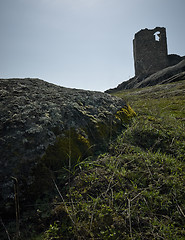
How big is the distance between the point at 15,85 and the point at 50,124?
1139mm

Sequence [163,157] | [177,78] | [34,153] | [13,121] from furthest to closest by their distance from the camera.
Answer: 1. [177,78]
2. [163,157]
3. [13,121]
4. [34,153]

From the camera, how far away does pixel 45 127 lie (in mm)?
1944

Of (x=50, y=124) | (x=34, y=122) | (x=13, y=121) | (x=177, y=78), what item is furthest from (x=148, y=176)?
(x=177, y=78)

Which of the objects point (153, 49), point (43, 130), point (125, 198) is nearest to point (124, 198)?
point (125, 198)

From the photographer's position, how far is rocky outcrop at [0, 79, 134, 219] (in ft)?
5.15

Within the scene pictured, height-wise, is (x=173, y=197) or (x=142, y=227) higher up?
(x=173, y=197)

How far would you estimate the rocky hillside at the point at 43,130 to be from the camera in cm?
151

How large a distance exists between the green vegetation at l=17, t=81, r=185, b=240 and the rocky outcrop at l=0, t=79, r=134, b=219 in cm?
30

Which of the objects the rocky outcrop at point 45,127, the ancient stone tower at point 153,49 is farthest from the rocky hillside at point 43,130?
the ancient stone tower at point 153,49

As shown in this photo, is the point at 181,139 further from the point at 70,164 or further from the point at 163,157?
the point at 70,164

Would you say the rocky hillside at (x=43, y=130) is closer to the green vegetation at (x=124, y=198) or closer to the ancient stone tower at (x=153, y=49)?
the green vegetation at (x=124, y=198)

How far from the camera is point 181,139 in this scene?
2.52 metres

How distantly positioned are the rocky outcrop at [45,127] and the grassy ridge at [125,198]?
33cm

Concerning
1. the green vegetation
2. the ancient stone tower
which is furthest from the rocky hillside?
the ancient stone tower
